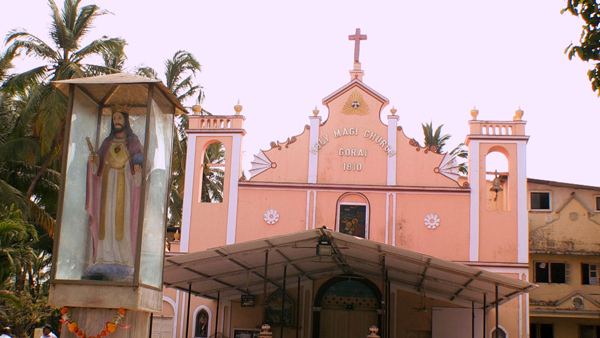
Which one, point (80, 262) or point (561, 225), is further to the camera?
point (561, 225)

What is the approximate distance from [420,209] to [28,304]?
1567 cm

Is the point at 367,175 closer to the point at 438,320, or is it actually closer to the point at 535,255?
the point at 438,320

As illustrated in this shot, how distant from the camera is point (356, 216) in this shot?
20906mm

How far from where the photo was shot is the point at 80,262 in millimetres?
10734

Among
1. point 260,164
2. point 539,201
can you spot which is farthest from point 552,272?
point 260,164

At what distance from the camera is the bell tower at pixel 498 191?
66.5 ft

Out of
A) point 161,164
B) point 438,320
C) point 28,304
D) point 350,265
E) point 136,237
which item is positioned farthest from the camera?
point 28,304

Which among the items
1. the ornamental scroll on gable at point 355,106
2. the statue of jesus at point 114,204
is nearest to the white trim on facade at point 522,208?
the ornamental scroll on gable at point 355,106

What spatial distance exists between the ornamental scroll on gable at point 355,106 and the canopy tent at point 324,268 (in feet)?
15.9

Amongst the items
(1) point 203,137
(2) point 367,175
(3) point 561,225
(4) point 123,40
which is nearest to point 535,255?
(3) point 561,225

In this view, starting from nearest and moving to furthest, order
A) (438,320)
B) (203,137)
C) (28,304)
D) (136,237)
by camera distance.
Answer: (136,237)
(438,320)
(203,137)
(28,304)

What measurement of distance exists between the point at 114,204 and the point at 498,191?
12.9 meters

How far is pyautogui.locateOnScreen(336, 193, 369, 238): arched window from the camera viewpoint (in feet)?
68.4

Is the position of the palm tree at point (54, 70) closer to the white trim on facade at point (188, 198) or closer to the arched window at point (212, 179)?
the white trim on facade at point (188, 198)
